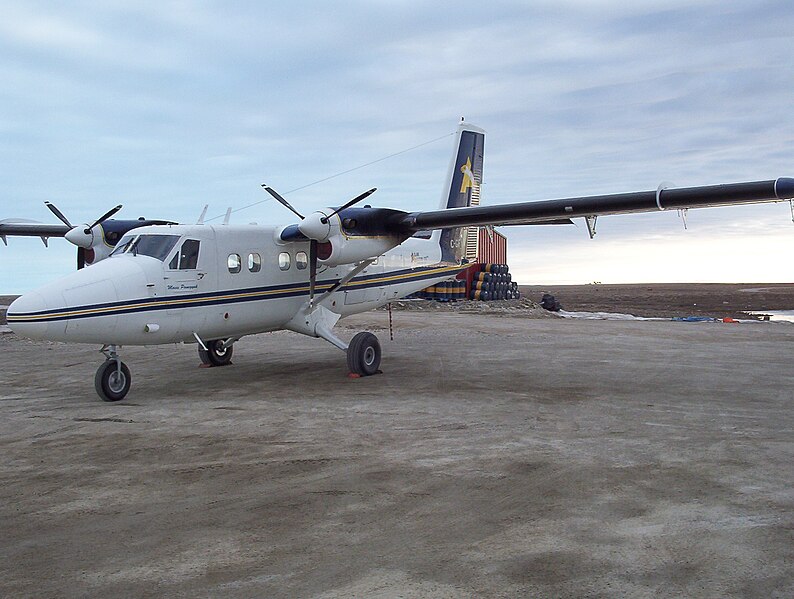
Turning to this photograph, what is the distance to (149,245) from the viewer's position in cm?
1205

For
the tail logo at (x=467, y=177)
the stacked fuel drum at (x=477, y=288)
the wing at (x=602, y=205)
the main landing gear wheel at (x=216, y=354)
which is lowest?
the main landing gear wheel at (x=216, y=354)

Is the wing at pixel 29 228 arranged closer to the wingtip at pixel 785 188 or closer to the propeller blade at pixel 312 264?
the propeller blade at pixel 312 264

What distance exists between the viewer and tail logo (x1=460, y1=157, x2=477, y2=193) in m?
19.2

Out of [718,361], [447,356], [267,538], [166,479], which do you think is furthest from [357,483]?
[718,361]

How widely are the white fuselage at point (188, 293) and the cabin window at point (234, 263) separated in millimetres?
19

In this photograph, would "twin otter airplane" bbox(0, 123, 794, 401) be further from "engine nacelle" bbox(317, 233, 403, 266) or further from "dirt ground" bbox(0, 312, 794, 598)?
"dirt ground" bbox(0, 312, 794, 598)

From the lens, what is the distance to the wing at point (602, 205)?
11.4m

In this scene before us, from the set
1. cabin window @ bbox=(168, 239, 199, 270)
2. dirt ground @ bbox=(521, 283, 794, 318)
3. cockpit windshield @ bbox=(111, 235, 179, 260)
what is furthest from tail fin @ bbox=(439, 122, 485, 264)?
dirt ground @ bbox=(521, 283, 794, 318)

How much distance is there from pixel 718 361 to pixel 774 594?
509 inches

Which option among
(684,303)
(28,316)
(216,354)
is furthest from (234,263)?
(684,303)

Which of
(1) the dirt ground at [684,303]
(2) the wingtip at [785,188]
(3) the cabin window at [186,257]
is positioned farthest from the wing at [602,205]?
(1) the dirt ground at [684,303]

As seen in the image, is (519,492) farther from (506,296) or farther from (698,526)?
(506,296)

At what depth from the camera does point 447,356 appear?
17.5 meters

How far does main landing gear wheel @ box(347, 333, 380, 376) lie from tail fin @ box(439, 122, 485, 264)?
495 centimetres
